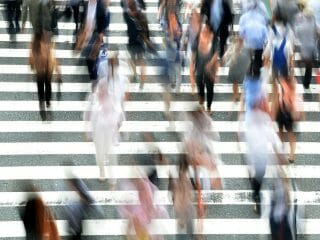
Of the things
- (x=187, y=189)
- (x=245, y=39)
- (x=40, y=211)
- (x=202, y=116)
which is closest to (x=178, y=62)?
(x=245, y=39)

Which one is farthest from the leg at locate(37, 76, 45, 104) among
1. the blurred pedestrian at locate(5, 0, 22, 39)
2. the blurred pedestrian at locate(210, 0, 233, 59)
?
the blurred pedestrian at locate(5, 0, 22, 39)

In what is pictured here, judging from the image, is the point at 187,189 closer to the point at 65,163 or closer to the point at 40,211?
the point at 40,211

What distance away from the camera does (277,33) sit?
11.6m

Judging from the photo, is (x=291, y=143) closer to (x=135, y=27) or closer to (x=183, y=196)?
(x=183, y=196)

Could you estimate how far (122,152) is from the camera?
1179 centimetres

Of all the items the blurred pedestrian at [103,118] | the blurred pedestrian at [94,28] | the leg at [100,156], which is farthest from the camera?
the blurred pedestrian at [94,28]

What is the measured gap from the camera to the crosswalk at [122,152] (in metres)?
9.92

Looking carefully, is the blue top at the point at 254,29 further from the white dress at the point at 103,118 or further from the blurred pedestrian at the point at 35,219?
the blurred pedestrian at the point at 35,219

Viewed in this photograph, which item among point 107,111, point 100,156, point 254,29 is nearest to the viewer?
point 107,111

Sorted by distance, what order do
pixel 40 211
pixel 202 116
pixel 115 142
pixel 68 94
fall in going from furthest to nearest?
pixel 68 94, pixel 115 142, pixel 202 116, pixel 40 211

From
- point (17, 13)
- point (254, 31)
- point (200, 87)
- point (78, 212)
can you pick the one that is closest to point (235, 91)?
point (200, 87)

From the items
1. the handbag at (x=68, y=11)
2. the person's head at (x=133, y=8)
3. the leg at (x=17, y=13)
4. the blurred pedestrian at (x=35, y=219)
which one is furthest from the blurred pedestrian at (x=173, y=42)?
the blurred pedestrian at (x=35, y=219)

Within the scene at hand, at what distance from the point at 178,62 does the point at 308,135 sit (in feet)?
8.57

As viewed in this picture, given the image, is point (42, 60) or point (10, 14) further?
point (10, 14)
